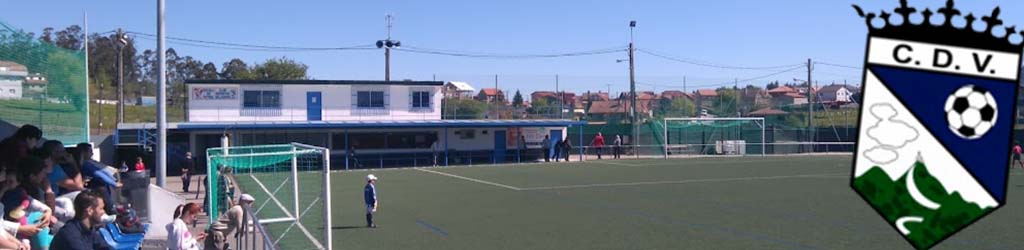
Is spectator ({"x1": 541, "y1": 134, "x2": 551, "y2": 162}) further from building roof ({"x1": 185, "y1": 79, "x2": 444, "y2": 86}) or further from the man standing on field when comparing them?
the man standing on field

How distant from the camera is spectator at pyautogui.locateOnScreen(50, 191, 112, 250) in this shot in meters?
6.82

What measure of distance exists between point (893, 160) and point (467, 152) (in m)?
41.0

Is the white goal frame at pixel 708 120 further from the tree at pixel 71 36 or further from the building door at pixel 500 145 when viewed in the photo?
the tree at pixel 71 36

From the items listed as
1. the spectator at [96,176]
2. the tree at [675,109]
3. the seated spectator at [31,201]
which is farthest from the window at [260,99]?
the seated spectator at [31,201]

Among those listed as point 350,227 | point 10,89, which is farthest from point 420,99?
point 10,89

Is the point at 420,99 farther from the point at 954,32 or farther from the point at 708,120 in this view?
the point at 954,32

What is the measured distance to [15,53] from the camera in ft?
42.2

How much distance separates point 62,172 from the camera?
923cm

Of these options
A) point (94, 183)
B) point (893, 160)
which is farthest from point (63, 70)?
point (893, 160)

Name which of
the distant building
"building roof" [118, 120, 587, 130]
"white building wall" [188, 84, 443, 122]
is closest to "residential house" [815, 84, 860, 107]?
"building roof" [118, 120, 587, 130]

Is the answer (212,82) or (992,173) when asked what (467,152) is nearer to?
(212,82)

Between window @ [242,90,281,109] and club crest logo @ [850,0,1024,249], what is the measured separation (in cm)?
3941

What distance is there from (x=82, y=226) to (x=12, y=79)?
307 inches

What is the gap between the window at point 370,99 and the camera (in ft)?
138
